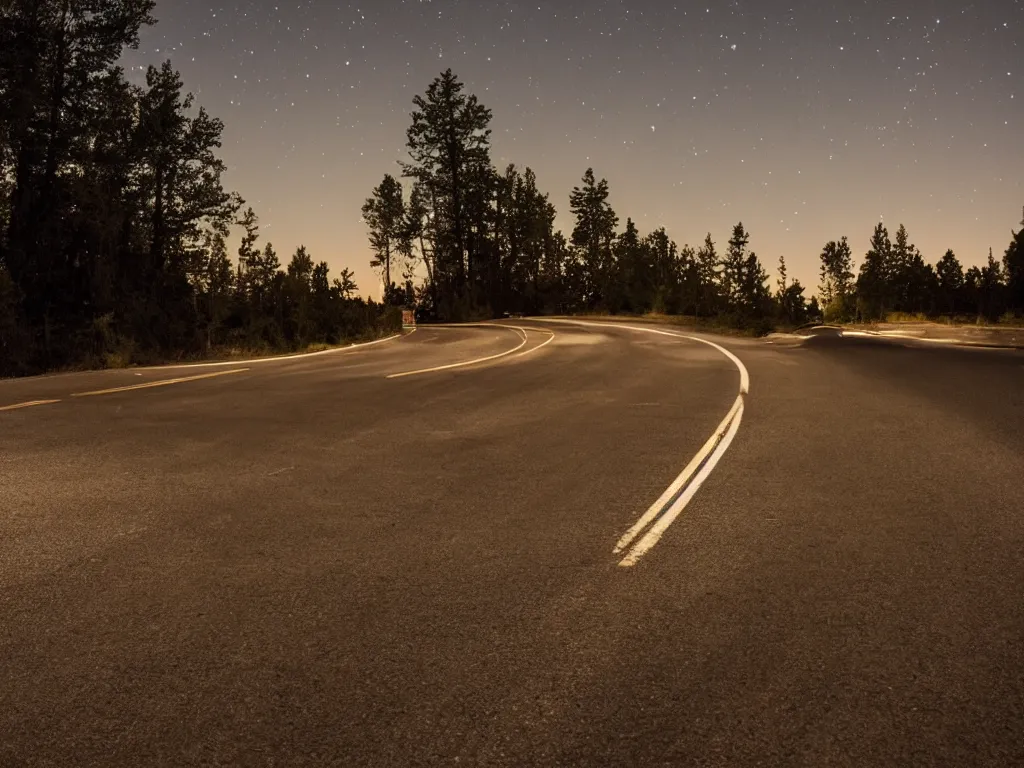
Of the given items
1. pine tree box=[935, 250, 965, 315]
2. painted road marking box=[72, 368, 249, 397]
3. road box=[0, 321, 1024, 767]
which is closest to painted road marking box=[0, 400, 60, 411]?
painted road marking box=[72, 368, 249, 397]

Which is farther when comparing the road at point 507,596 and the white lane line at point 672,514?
the white lane line at point 672,514

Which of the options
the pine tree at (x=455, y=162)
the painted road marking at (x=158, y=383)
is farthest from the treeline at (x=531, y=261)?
the painted road marking at (x=158, y=383)

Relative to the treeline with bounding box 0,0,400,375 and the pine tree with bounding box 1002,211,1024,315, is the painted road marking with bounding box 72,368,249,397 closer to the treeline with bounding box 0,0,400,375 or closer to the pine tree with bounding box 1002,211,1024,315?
the treeline with bounding box 0,0,400,375

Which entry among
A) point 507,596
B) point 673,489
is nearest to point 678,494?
point 673,489

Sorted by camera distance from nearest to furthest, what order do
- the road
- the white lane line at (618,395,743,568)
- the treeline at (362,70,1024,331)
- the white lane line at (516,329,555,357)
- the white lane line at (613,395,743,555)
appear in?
the road → the white lane line at (618,395,743,568) → the white lane line at (613,395,743,555) → the white lane line at (516,329,555,357) → the treeline at (362,70,1024,331)

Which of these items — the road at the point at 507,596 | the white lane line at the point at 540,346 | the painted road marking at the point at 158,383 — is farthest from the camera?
the white lane line at the point at 540,346

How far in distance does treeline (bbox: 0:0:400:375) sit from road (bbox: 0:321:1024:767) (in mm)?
15205

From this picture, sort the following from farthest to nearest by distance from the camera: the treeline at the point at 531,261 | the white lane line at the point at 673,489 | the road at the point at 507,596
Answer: the treeline at the point at 531,261 < the white lane line at the point at 673,489 < the road at the point at 507,596

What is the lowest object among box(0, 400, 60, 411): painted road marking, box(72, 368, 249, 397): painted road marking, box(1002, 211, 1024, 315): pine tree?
box(0, 400, 60, 411): painted road marking

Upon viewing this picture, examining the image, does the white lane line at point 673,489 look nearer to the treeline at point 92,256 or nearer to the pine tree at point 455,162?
the treeline at point 92,256

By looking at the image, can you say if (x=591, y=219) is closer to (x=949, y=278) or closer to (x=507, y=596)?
(x=949, y=278)

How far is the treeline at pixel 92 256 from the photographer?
23.0 metres

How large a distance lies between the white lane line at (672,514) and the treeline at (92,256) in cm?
1697

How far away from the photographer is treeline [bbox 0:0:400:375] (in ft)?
75.6
